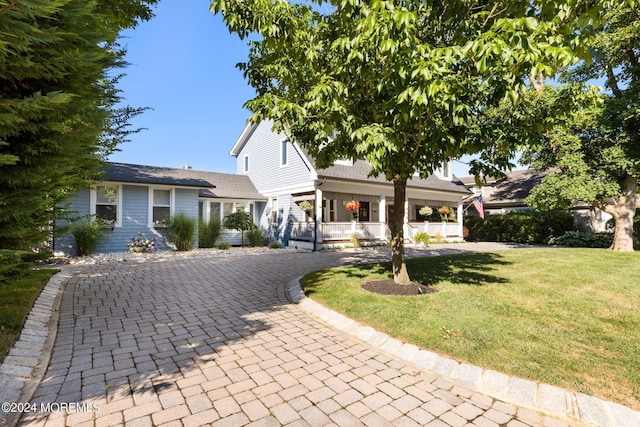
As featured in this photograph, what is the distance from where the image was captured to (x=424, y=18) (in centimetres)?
541

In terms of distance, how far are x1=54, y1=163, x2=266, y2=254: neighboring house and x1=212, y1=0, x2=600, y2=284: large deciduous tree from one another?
33.9 ft

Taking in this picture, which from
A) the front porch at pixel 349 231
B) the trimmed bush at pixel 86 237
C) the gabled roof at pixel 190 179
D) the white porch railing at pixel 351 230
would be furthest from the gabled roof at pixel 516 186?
the trimmed bush at pixel 86 237

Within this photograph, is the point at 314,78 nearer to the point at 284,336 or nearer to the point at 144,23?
the point at 284,336

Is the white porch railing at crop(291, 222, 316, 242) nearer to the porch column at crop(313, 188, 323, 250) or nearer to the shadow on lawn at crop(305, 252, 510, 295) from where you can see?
the porch column at crop(313, 188, 323, 250)

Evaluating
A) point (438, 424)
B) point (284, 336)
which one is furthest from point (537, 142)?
point (284, 336)

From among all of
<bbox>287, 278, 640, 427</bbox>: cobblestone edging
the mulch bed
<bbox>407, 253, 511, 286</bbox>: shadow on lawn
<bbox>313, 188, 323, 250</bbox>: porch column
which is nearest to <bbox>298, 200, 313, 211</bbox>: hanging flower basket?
<bbox>313, 188, 323, 250</bbox>: porch column

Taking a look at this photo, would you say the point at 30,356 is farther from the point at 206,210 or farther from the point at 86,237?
the point at 206,210

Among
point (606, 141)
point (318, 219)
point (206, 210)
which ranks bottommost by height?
point (318, 219)

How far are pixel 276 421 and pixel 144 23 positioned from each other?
10406mm

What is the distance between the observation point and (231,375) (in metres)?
3.07

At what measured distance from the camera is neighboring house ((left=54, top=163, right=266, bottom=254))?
1291 centimetres

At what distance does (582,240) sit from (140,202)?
22.4 metres

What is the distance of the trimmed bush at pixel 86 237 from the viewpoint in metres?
11.7

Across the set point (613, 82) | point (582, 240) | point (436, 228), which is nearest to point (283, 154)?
point (436, 228)
